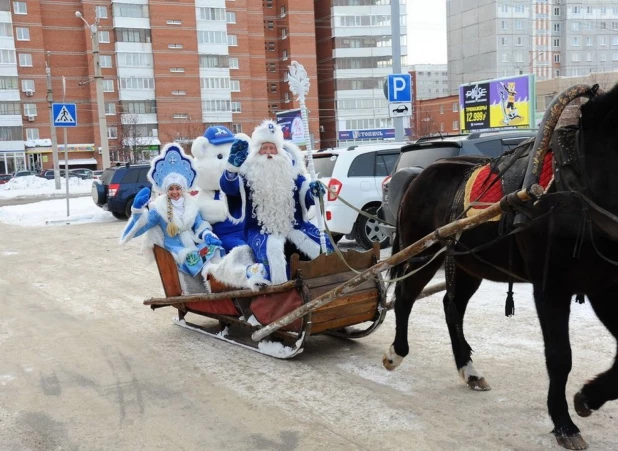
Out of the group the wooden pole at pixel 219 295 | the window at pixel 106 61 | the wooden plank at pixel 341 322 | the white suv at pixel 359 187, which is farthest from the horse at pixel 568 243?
the window at pixel 106 61

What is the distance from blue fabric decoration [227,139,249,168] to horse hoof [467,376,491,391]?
2.77 metres

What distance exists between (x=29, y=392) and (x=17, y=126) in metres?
65.0

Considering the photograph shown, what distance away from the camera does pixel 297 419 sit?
4070 mm

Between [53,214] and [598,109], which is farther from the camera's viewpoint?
[53,214]

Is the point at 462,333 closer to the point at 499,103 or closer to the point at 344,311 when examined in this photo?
the point at 344,311

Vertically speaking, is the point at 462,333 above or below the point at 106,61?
below

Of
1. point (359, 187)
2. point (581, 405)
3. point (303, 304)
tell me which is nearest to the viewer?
point (581, 405)

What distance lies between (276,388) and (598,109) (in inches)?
115

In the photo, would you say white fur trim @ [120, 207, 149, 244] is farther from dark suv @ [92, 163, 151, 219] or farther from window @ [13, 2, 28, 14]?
window @ [13, 2, 28, 14]

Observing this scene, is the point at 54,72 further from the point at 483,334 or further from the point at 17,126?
the point at 483,334

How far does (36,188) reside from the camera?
132ft

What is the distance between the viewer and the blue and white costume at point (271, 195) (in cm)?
563

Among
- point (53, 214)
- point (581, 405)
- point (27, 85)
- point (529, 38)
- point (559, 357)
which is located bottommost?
point (53, 214)

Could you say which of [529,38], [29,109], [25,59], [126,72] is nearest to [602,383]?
[529,38]
